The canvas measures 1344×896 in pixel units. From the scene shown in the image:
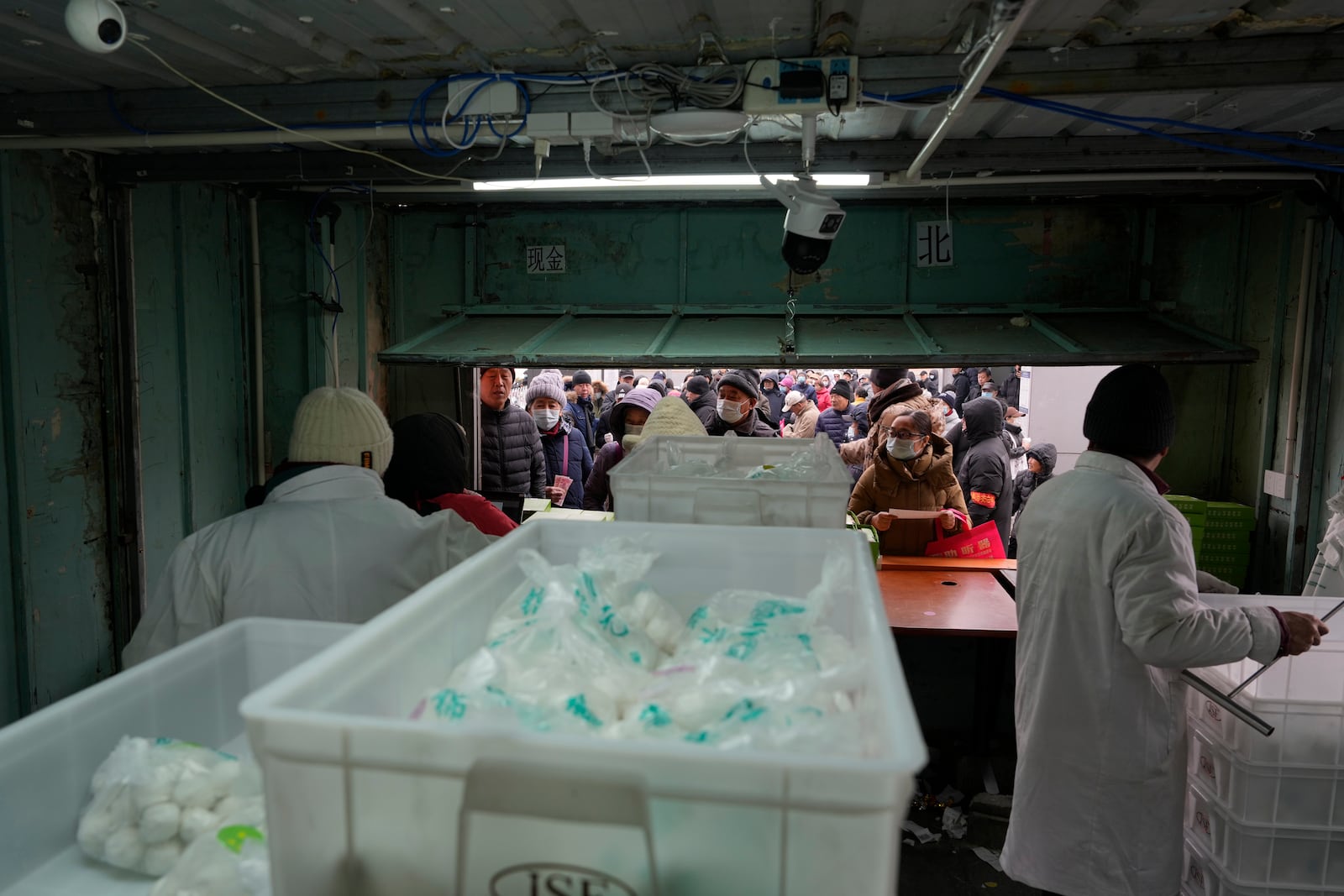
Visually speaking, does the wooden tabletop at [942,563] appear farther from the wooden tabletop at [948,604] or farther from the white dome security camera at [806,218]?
the white dome security camera at [806,218]

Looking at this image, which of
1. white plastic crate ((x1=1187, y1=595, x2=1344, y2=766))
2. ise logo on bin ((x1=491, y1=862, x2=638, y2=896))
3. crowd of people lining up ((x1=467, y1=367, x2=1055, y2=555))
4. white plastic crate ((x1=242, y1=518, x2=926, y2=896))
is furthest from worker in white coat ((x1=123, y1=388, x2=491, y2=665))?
white plastic crate ((x1=1187, y1=595, x2=1344, y2=766))

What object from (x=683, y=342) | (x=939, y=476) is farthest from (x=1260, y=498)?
(x=683, y=342)

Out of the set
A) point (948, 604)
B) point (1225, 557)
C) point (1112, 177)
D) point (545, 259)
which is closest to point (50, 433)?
point (545, 259)

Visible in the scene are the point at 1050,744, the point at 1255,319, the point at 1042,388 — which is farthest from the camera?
the point at 1042,388

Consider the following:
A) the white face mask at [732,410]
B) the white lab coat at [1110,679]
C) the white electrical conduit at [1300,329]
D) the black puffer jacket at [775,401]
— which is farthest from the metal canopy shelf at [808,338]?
the black puffer jacket at [775,401]

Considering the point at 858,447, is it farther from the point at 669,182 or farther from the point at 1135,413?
the point at 1135,413

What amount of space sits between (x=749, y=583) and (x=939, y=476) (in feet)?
14.2

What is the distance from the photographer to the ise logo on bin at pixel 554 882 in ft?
2.32

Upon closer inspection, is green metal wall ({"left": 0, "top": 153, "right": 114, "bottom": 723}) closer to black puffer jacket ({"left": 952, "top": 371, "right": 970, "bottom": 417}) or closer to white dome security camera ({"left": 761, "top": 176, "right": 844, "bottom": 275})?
white dome security camera ({"left": 761, "top": 176, "right": 844, "bottom": 275})

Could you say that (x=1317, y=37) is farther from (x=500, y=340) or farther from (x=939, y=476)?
(x=500, y=340)

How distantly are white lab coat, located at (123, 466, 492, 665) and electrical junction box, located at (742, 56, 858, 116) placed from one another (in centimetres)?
160

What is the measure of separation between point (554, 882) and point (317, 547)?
5.48ft

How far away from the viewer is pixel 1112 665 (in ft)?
8.74

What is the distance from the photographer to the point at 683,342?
198 inches
